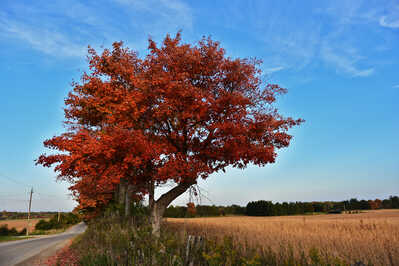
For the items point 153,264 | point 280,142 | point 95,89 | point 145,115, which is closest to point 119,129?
point 145,115

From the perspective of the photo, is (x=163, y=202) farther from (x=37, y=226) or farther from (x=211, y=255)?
(x=37, y=226)

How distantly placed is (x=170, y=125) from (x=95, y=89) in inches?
175

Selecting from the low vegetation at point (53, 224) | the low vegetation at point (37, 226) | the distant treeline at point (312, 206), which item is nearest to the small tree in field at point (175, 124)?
the distant treeline at point (312, 206)

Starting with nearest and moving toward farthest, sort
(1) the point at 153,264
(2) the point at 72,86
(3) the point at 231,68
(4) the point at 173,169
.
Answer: (1) the point at 153,264 < (4) the point at 173,169 < (3) the point at 231,68 < (2) the point at 72,86

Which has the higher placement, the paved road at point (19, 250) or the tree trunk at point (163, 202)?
the tree trunk at point (163, 202)

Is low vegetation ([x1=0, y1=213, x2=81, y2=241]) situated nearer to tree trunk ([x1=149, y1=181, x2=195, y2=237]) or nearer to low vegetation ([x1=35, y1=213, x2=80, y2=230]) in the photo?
low vegetation ([x1=35, y1=213, x2=80, y2=230])

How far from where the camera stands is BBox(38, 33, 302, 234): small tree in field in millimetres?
11391

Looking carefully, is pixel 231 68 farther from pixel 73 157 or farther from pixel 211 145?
pixel 73 157

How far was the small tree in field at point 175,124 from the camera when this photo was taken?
11.4m

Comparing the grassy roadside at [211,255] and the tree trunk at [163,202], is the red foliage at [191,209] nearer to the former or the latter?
the tree trunk at [163,202]

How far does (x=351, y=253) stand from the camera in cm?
651

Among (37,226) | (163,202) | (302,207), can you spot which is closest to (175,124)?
(163,202)

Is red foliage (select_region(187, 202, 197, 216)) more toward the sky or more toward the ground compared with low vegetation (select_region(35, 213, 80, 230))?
more toward the sky

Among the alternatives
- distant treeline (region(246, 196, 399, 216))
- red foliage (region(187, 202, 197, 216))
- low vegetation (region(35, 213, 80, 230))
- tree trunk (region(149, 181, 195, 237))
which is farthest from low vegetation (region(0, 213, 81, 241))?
red foliage (region(187, 202, 197, 216))
